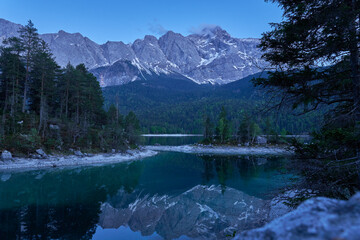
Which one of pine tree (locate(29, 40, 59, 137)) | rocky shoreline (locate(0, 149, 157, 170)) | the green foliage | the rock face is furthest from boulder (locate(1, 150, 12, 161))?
the rock face

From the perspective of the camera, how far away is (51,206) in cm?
1484

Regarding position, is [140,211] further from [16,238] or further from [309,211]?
[309,211]

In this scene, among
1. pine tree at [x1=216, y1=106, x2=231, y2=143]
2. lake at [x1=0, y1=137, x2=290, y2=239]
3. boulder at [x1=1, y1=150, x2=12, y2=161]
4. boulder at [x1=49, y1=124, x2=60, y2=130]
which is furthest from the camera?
pine tree at [x1=216, y1=106, x2=231, y2=143]

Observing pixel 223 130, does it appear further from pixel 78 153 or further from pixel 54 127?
pixel 54 127

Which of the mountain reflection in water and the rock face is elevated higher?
the rock face

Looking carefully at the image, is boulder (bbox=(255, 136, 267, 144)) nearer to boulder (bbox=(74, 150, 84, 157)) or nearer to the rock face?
boulder (bbox=(74, 150, 84, 157))

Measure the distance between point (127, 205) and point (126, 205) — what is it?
0.08 m

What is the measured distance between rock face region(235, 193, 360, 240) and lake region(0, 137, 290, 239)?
5.12m

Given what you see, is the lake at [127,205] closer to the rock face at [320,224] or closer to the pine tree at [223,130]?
the rock face at [320,224]

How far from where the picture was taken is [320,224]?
1536mm

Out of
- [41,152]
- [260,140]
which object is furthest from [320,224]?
Answer: [260,140]

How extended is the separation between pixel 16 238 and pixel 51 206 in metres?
5.24

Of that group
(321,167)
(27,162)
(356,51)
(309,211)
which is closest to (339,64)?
(356,51)

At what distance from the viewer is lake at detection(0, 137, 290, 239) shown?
11539 mm
